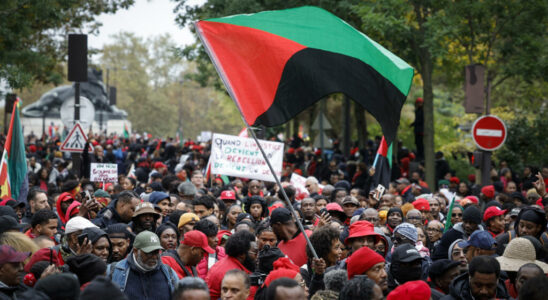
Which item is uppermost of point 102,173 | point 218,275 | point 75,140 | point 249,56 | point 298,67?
point 249,56

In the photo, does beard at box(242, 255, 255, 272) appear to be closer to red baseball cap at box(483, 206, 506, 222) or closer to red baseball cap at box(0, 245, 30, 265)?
red baseball cap at box(0, 245, 30, 265)

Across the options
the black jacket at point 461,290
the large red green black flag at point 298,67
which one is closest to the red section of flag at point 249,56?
the large red green black flag at point 298,67

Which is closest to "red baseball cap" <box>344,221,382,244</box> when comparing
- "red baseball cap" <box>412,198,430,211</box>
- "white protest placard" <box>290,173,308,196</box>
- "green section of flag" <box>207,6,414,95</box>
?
"green section of flag" <box>207,6,414,95</box>

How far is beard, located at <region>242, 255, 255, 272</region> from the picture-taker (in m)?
7.47

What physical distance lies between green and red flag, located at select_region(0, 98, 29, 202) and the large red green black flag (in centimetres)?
706

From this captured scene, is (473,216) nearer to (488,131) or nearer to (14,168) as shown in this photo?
(488,131)

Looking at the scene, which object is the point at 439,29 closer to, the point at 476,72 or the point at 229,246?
the point at 476,72

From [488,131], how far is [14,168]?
9299 millimetres

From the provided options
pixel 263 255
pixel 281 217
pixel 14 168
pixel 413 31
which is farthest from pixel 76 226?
pixel 413 31

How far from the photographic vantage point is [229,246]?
7375 millimetres

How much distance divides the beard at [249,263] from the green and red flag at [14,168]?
318 inches

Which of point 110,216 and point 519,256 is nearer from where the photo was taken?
point 519,256

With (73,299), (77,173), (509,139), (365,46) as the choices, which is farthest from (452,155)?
(73,299)

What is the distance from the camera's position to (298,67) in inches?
352
